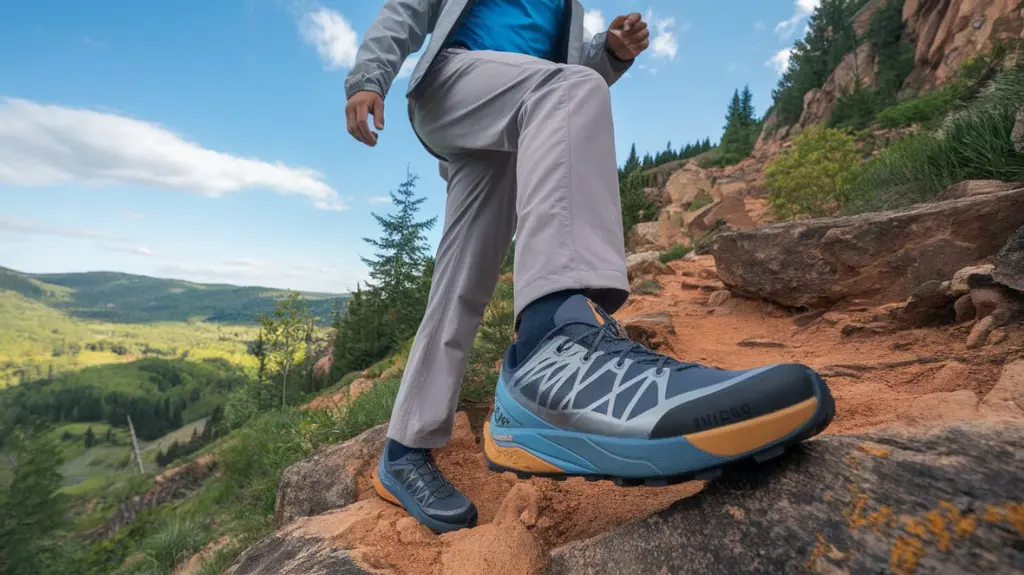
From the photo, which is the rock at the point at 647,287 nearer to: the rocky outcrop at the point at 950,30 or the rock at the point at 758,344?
the rock at the point at 758,344

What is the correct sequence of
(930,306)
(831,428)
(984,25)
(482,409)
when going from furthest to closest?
(984,25)
(482,409)
(930,306)
(831,428)

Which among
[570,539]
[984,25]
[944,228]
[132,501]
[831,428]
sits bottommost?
[132,501]

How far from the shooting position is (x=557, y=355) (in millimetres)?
1002

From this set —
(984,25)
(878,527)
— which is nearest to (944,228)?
(878,527)

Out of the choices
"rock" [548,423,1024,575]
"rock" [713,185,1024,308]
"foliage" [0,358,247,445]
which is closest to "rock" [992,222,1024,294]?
"rock" [713,185,1024,308]

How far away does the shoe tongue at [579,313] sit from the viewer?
1.02m

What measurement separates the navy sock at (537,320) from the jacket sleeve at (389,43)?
0.78 m

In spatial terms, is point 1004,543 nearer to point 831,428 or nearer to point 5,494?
point 831,428

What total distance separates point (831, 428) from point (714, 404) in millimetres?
833

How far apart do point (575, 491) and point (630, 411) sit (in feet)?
2.31

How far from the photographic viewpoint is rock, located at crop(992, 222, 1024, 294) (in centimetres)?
172

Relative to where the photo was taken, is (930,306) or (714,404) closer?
(714,404)

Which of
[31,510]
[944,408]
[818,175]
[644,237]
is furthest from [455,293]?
[31,510]

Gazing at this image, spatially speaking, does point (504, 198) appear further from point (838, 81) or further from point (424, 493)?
point (838, 81)
